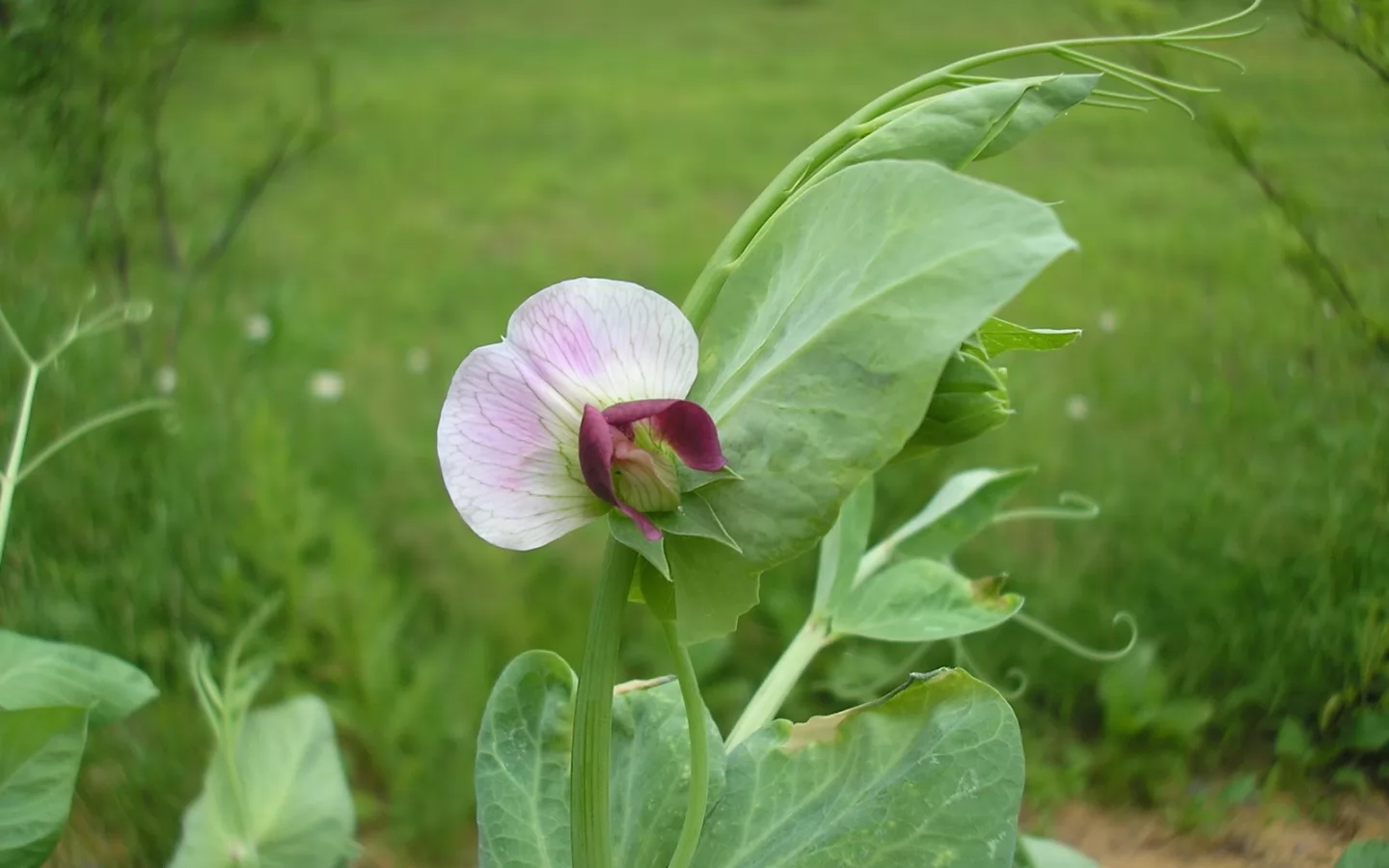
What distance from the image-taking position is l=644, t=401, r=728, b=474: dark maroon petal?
207 mm

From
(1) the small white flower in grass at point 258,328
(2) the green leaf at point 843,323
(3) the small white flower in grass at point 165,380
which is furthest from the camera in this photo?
(1) the small white flower in grass at point 258,328

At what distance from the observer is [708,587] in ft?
0.74

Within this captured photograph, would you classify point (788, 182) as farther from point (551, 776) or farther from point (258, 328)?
point (258, 328)

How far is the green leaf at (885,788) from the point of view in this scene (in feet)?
0.86

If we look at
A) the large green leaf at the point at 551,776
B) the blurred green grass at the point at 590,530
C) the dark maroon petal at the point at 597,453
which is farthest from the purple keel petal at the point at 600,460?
the blurred green grass at the point at 590,530

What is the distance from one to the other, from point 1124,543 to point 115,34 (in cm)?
84

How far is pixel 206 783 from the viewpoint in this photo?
420 mm

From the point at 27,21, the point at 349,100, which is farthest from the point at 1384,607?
the point at 349,100

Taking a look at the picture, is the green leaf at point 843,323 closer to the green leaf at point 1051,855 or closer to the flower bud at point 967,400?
the flower bud at point 967,400

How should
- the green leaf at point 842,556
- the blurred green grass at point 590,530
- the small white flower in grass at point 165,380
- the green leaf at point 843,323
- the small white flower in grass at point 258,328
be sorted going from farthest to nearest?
the small white flower in grass at point 258,328, the small white flower in grass at point 165,380, the blurred green grass at point 590,530, the green leaf at point 842,556, the green leaf at point 843,323

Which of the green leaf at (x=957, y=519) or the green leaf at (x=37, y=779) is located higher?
the green leaf at (x=37, y=779)

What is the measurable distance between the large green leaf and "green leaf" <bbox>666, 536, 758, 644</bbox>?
86mm

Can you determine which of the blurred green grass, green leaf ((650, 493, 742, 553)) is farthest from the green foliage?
green leaf ((650, 493, 742, 553))

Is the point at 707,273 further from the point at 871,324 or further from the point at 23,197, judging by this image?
the point at 23,197
